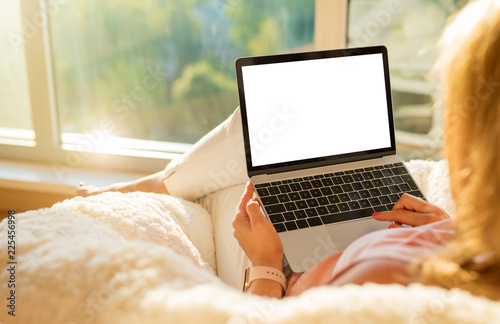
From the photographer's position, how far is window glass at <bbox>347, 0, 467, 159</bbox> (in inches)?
63.3

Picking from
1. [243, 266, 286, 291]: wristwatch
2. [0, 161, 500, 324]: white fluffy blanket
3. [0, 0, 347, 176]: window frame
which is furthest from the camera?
[0, 0, 347, 176]: window frame

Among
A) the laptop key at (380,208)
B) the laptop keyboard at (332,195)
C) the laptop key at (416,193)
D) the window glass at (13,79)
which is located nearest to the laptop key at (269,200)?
the laptop keyboard at (332,195)

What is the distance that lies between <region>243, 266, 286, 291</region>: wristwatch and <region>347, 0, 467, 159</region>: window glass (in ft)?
3.17

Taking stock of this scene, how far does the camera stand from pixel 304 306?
0.47 meters

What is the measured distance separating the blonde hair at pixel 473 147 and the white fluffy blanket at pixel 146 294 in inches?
1.9

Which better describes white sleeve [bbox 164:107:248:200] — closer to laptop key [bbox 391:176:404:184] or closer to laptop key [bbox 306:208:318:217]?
laptop key [bbox 306:208:318:217]

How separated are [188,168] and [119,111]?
0.92 m

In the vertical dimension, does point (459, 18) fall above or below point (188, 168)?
above

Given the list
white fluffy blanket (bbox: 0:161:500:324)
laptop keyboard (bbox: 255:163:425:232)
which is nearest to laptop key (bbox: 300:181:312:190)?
laptop keyboard (bbox: 255:163:425:232)

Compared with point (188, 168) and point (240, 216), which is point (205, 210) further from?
point (240, 216)

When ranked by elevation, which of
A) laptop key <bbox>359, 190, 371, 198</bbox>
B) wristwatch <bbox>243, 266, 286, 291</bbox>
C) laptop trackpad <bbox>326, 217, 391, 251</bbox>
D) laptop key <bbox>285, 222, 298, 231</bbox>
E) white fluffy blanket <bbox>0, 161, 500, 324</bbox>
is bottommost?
wristwatch <bbox>243, 266, 286, 291</bbox>

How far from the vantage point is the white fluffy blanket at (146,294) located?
0.46 metres

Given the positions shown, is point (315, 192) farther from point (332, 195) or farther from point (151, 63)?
point (151, 63)

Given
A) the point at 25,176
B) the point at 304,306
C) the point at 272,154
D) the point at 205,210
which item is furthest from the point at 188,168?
the point at 25,176
